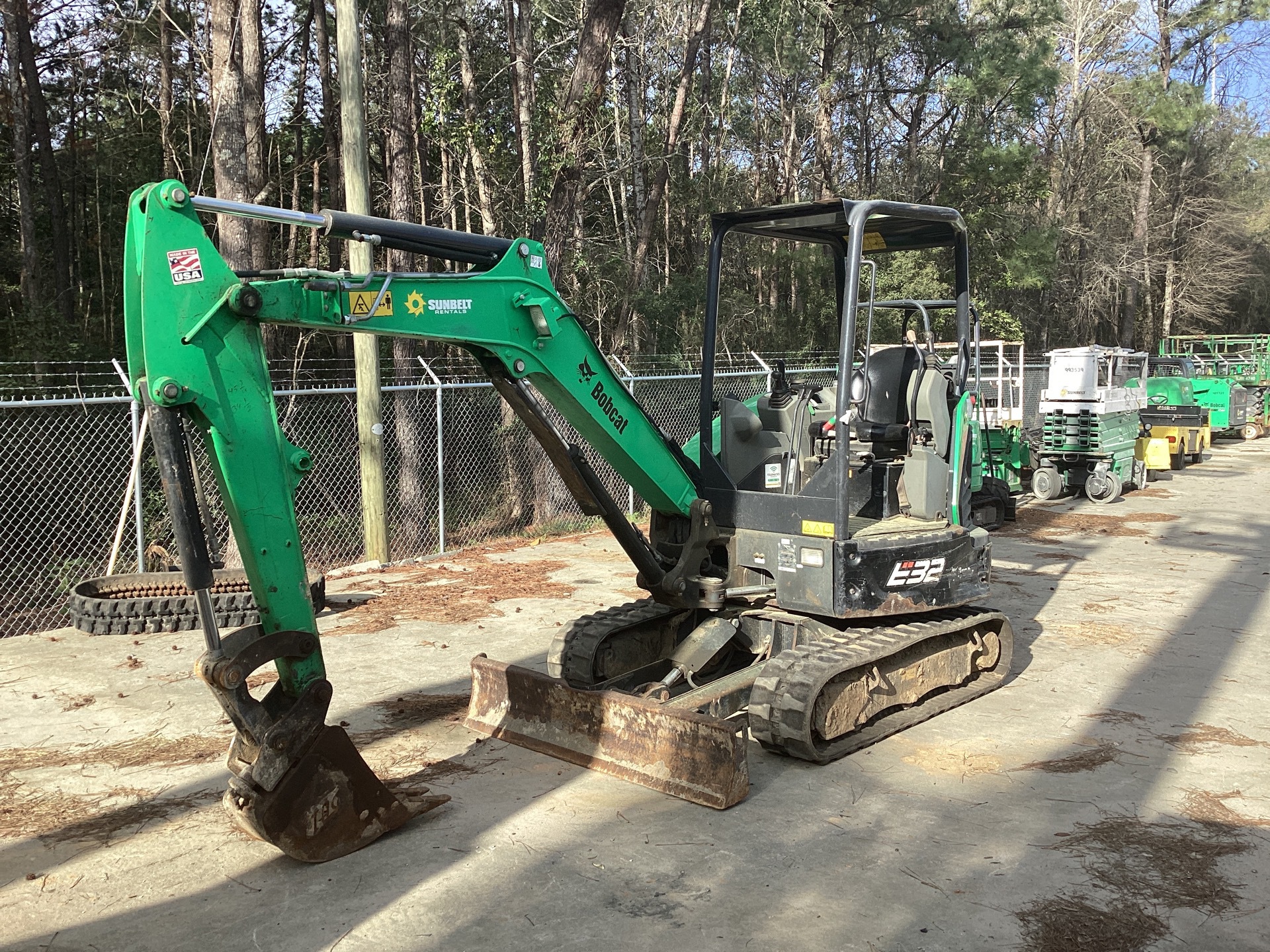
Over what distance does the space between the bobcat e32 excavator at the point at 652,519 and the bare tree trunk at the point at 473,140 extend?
371 inches

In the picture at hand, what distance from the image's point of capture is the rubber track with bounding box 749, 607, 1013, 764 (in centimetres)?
525

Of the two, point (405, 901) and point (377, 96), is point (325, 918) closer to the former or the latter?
point (405, 901)

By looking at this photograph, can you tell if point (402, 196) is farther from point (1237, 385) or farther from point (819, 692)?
point (1237, 385)

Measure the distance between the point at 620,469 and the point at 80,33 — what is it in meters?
19.5

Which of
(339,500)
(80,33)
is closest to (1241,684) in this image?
(339,500)

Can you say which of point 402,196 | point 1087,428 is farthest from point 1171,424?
point 402,196

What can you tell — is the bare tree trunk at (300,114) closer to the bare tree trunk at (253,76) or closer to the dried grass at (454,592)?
the bare tree trunk at (253,76)

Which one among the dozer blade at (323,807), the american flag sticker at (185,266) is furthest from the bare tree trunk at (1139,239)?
the american flag sticker at (185,266)

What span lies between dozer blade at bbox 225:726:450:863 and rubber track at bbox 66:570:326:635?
384cm

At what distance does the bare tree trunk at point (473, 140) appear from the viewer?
15.9 meters

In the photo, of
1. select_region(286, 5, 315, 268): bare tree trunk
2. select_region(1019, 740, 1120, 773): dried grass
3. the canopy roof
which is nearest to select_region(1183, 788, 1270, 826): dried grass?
select_region(1019, 740, 1120, 773): dried grass

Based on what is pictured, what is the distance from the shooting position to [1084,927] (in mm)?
A: 3750

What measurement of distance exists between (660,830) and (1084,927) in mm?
1749

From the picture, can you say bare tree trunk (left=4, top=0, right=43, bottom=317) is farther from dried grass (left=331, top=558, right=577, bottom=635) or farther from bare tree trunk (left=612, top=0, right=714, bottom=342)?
dried grass (left=331, top=558, right=577, bottom=635)
